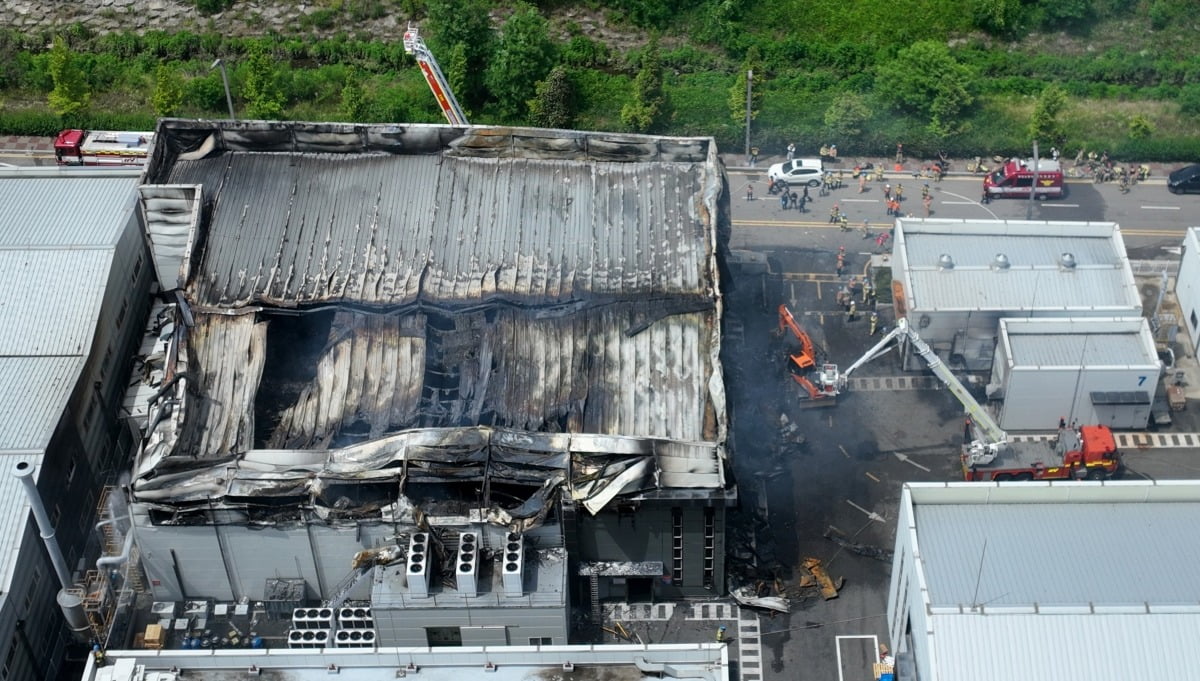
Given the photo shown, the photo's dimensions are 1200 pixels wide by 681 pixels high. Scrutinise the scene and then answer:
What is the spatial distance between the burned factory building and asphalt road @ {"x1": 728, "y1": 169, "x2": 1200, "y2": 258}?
17725 mm

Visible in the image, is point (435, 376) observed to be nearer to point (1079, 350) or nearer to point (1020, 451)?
point (1020, 451)

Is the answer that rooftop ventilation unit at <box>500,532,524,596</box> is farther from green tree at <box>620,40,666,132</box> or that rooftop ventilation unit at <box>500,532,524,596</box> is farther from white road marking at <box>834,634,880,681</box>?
green tree at <box>620,40,666,132</box>

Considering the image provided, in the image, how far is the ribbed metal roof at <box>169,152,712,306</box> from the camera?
7988cm

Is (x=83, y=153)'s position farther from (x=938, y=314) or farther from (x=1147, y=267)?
(x=1147, y=267)

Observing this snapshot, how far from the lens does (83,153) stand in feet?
347

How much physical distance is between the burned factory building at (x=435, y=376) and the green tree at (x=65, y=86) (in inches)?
1075

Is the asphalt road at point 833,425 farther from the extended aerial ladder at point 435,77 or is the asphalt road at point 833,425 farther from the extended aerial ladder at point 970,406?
the extended aerial ladder at point 435,77

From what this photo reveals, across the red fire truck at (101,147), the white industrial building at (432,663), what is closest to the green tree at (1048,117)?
the white industrial building at (432,663)

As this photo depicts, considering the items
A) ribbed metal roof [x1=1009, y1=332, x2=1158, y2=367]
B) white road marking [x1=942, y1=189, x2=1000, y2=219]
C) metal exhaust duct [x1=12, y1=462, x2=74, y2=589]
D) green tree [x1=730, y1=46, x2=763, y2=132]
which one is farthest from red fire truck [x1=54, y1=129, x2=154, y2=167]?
ribbed metal roof [x1=1009, y1=332, x2=1158, y2=367]

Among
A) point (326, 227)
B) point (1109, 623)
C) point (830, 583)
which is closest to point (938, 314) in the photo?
point (830, 583)

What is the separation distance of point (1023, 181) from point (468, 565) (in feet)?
170

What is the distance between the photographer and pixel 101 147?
10612 cm

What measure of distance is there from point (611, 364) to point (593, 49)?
4514 cm

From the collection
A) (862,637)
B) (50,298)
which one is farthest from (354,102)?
(862,637)
